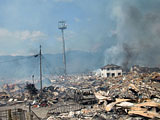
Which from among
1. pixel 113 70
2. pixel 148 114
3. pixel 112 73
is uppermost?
pixel 113 70

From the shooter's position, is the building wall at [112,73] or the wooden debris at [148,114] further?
the building wall at [112,73]

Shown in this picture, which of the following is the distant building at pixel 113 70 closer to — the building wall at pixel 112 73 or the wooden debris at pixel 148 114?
the building wall at pixel 112 73

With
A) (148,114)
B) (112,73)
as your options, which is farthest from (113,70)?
(148,114)

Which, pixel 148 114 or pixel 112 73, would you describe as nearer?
pixel 148 114

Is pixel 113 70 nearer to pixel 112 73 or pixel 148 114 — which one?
pixel 112 73

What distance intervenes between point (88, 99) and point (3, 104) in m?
10.5

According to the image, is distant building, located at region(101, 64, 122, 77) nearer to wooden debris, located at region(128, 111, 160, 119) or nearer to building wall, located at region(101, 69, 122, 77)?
building wall, located at region(101, 69, 122, 77)

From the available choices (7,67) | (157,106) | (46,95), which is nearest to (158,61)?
(46,95)

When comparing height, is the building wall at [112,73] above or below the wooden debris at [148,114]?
above

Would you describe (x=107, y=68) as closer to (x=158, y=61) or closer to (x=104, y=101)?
(x=158, y=61)

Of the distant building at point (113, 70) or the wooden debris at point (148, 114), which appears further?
the distant building at point (113, 70)

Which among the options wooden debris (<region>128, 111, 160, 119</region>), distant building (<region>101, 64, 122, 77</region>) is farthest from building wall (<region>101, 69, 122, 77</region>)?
wooden debris (<region>128, 111, 160, 119</region>)

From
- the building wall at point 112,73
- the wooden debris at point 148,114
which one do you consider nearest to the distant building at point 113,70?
the building wall at point 112,73

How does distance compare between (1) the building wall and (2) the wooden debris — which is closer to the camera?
(2) the wooden debris
